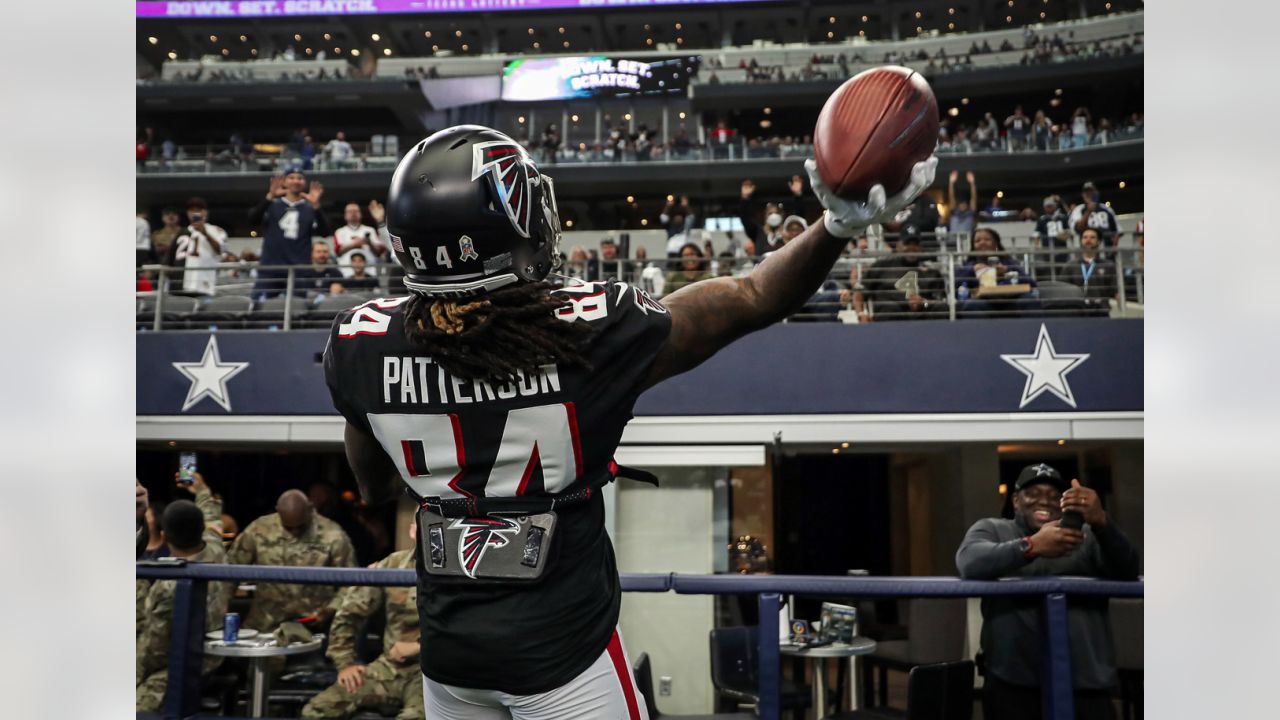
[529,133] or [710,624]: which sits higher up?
[529,133]

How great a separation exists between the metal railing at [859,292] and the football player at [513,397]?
716 centimetres

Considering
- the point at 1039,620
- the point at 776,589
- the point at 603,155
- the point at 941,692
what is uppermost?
the point at 603,155

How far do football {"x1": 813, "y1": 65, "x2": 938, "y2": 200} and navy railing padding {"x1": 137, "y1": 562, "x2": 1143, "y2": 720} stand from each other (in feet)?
6.36

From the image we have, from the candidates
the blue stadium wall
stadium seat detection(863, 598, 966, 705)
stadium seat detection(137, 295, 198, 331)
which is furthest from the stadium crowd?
stadium seat detection(137, 295, 198, 331)

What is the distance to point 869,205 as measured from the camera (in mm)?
1425

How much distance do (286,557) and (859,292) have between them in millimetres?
5741

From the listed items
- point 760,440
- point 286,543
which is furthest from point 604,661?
point 760,440

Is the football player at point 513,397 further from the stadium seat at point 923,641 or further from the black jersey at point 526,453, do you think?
the stadium seat at point 923,641

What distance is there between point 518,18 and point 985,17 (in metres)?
13.0

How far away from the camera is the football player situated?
1527mm

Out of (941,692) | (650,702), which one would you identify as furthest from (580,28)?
(941,692)

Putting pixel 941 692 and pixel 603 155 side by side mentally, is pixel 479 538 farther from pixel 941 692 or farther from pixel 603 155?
pixel 603 155

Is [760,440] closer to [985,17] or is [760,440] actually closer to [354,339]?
[354,339]

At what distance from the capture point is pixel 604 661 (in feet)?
5.17
